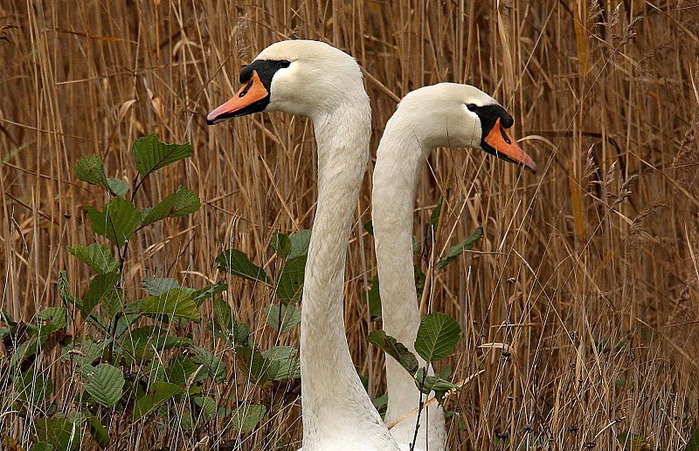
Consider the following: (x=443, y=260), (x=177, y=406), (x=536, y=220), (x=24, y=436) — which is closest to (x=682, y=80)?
(x=536, y=220)

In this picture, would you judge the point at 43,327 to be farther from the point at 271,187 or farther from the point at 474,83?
the point at 474,83

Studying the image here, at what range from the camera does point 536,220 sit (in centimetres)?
318

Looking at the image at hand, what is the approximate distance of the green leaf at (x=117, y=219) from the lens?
2.25 meters

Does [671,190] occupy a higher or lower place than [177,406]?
higher

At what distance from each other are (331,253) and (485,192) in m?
1.18

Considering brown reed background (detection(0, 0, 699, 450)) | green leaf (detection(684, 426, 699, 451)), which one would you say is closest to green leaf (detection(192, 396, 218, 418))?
brown reed background (detection(0, 0, 699, 450))

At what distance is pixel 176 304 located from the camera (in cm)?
225

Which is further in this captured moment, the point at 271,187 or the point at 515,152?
the point at 271,187

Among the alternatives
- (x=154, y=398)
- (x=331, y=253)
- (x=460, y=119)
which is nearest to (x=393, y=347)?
(x=331, y=253)

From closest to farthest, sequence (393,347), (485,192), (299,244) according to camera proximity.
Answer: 1. (393,347)
2. (299,244)
3. (485,192)

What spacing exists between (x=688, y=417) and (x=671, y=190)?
0.64 m

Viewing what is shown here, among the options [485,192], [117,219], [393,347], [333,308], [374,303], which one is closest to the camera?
[393,347]

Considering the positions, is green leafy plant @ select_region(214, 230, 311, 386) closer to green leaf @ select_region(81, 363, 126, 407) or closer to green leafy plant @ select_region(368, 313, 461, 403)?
green leaf @ select_region(81, 363, 126, 407)

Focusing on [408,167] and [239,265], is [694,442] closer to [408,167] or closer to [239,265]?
[408,167]
